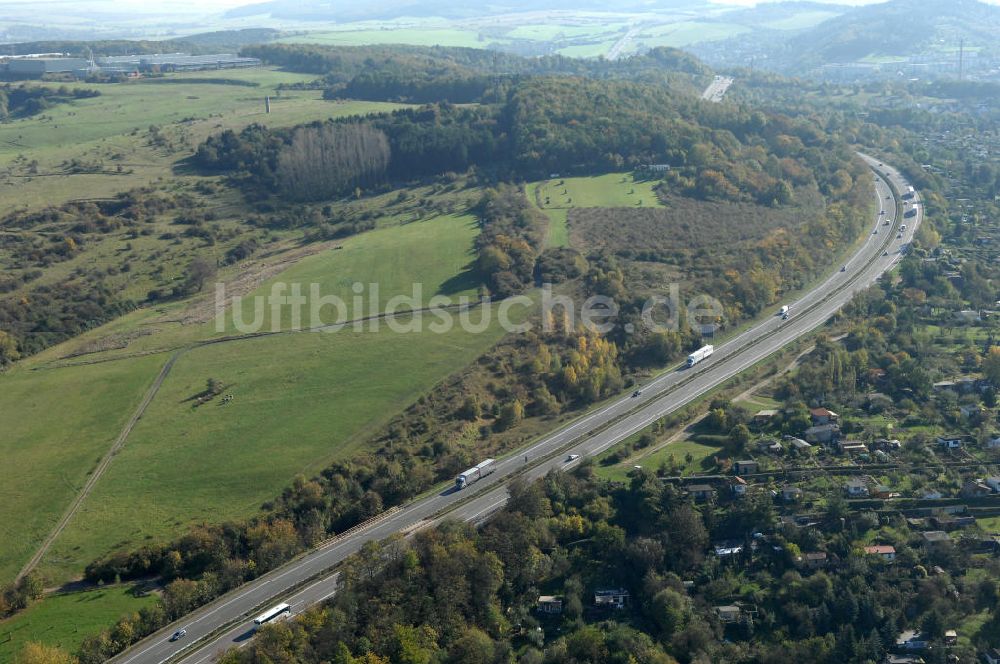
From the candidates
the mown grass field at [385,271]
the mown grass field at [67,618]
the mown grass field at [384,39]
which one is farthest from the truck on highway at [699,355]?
the mown grass field at [384,39]

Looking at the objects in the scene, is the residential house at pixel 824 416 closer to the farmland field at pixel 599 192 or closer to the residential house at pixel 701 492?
the residential house at pixel 701 492

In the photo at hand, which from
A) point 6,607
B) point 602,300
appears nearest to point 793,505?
point 602,300

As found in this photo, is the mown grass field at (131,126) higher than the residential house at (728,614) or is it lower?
higher

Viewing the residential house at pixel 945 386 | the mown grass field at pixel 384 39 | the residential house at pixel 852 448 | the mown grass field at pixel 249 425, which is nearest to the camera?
the mown grass field at pixel 249 425

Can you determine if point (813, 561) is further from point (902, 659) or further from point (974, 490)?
point (974, 490)

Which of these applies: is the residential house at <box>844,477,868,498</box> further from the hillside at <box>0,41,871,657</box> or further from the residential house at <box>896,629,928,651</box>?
the hillside at <box>0,41,871,657</box>

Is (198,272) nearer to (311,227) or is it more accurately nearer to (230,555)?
(311,227)
